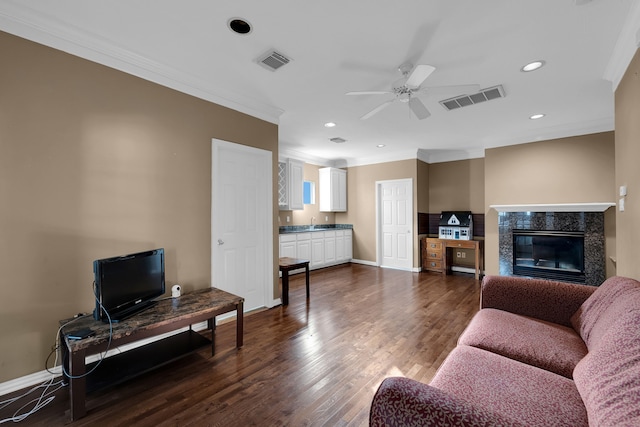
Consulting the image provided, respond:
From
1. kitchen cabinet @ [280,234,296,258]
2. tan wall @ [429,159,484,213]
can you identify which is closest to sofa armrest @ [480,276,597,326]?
kitchen cabinet @ [280,234,296,258]

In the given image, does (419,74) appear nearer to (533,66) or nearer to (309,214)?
(533,66)

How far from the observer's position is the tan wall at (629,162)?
81.0 inches

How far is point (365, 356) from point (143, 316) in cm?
187

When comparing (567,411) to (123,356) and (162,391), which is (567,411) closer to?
(162,391)

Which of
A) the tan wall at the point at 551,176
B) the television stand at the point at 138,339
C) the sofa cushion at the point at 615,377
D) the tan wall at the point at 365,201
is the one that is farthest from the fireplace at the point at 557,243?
the television stand at the point at 138,339

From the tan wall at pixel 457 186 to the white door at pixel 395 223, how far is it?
81 centimetres

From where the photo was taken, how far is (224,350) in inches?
99.3

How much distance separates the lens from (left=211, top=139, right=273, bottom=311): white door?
10.2 ft

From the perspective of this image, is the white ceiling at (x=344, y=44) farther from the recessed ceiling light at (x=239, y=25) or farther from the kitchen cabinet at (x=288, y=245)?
the kitchen cabinet at (x=288, y=245)

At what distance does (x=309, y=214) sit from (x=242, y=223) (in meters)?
3.30

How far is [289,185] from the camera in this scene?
5.70m

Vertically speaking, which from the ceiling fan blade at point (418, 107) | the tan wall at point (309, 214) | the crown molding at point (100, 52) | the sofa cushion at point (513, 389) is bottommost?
the sofa cushion at point (513, 389)

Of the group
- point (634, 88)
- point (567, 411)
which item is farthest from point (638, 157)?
point (567, 411)

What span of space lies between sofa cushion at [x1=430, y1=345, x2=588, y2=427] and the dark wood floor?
2.33 feet
